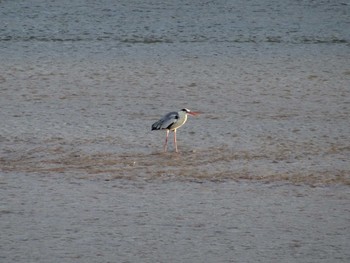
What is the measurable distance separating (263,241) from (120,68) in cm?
607

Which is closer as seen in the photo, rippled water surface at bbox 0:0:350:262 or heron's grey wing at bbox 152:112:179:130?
rippled water surface at bbox 0:0:350:262

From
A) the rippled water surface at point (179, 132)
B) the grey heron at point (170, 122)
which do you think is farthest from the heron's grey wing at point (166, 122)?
the rippled water surface at point (179, 132)

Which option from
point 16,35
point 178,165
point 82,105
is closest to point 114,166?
point 178,165

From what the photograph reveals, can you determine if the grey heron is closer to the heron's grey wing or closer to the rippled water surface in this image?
the heron's grey wing

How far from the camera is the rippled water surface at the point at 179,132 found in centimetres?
766

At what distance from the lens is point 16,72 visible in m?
12.9

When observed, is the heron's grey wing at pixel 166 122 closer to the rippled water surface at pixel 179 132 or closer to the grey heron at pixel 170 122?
the grey heron at pixel 170 122

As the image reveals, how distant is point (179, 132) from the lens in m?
10.8

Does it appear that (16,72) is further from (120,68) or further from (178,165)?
(178,165)

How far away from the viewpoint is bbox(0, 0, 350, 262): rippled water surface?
7.66 m

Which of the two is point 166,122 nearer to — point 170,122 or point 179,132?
point 170,122

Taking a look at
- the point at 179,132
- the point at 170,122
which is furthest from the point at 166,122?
the point at 179,132

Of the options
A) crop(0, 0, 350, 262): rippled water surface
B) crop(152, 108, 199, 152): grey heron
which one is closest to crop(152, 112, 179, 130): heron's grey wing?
crop(152, 108, 199, 152): grey heron

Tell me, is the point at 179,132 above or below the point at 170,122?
above
